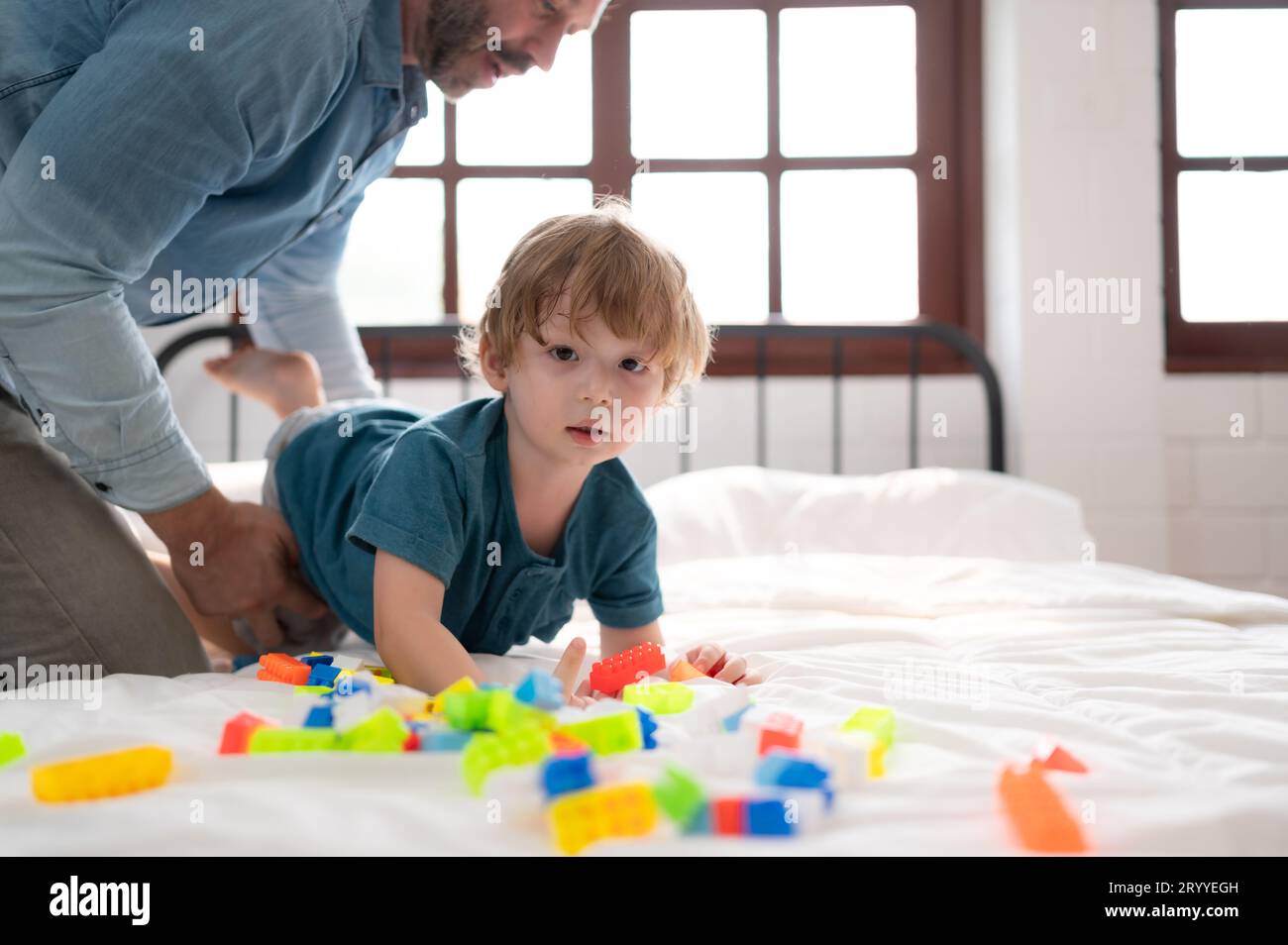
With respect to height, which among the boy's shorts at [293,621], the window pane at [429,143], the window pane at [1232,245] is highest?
the window pane at [429,143]

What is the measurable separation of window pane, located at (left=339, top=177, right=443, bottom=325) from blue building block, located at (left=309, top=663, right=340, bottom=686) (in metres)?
1.63

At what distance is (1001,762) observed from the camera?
670 millimetres

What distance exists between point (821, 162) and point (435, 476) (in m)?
1.75

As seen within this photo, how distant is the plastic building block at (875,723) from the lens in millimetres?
699

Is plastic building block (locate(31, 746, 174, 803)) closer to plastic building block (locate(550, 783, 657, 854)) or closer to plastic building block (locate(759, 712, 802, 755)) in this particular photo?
plastic building block (locate(550, 783, 657, 854))

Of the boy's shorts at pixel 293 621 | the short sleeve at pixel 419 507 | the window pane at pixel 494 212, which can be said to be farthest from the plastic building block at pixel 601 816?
the window pane at pixel 494 212

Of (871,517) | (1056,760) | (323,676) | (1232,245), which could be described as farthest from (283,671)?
(1232,245)

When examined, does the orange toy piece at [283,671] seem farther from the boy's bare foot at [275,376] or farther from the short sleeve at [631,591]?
the boy's bare foot at [275,376]

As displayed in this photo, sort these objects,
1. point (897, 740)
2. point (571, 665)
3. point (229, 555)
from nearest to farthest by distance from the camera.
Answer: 1. point (897, 740)
2. point (571, 665)
3. point (229, 555)

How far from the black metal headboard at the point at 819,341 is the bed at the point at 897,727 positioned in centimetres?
68

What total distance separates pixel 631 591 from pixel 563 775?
1.94 ft

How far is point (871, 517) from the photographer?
1.93m

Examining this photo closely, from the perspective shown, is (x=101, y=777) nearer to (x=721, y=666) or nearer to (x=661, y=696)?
(x=661, y=696)
